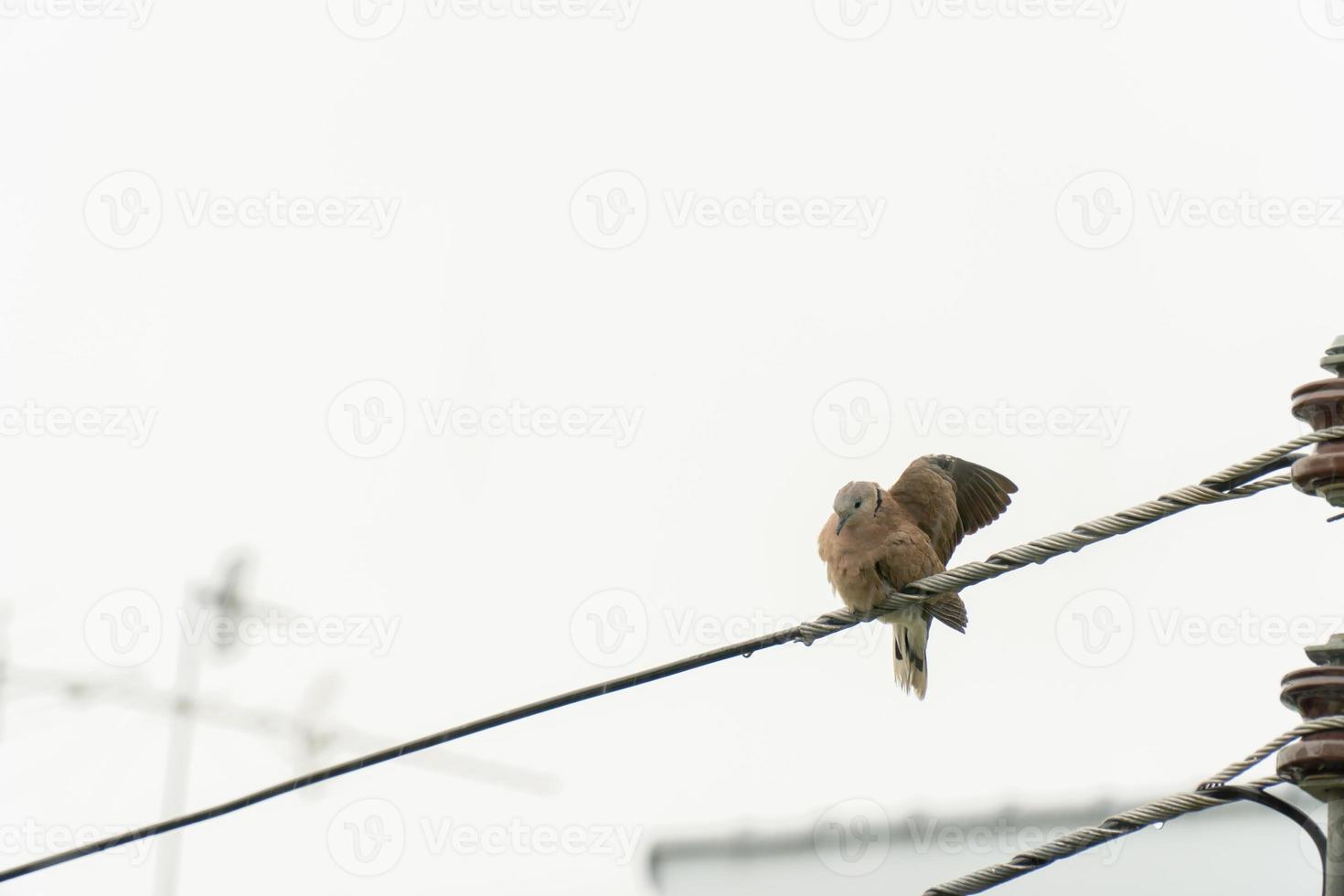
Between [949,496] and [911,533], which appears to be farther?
[949,496]

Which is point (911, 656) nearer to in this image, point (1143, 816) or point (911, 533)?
point (911, 533)

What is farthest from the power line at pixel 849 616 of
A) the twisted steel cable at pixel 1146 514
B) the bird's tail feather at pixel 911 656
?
the bird's tail feather at pixel 911 656

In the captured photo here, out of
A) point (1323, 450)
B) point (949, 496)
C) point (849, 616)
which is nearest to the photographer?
point (1323, 450)

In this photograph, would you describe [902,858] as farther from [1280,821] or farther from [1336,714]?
[1336,714]

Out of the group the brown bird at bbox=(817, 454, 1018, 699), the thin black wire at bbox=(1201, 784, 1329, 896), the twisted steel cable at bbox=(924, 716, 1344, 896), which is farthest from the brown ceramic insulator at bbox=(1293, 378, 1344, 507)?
the brown bird at bbox=(817, 454, 1018, 699)

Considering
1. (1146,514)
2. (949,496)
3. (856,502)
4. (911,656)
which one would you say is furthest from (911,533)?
(1146,514)

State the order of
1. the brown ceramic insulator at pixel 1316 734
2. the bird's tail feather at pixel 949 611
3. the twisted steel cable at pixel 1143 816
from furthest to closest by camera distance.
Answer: the bird's tail feather at pixel 949 611 < the twisted steel cable at pixel 1143 816 < the brown ceramic insulator at pixel 1316 734

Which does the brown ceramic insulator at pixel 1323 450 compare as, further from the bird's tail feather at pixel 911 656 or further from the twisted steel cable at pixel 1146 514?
the bird's tail feather at pixel 911 656

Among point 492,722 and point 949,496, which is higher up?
point 949,496
